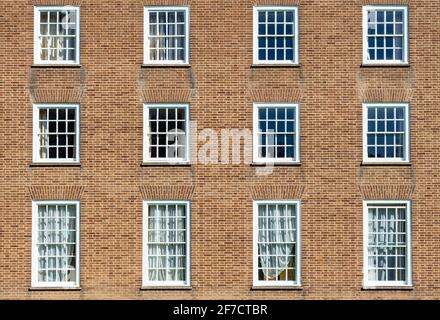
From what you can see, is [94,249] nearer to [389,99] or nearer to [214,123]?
[214,123]

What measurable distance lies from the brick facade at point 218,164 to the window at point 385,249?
253 mm

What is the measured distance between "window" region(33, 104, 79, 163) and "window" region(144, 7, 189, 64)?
2.83 metres

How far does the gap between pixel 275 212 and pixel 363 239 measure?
2.64 metres

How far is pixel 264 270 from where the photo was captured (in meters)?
33.8

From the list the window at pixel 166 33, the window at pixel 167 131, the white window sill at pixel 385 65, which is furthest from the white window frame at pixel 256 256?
the window at pixel 166 33

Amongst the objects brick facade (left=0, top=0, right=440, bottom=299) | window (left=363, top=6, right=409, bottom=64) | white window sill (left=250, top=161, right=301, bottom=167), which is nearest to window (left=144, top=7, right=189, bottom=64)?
brick facade (left=0, top=0, right=440, bottom=299)

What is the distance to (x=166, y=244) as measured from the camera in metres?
33.8

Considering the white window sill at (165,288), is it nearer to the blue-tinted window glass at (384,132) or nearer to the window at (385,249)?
the window at (385,249)

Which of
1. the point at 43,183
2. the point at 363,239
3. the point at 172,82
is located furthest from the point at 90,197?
the point at 363,239

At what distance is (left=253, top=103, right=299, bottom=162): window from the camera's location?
34031 millimetres

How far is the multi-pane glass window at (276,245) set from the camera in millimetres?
33781
